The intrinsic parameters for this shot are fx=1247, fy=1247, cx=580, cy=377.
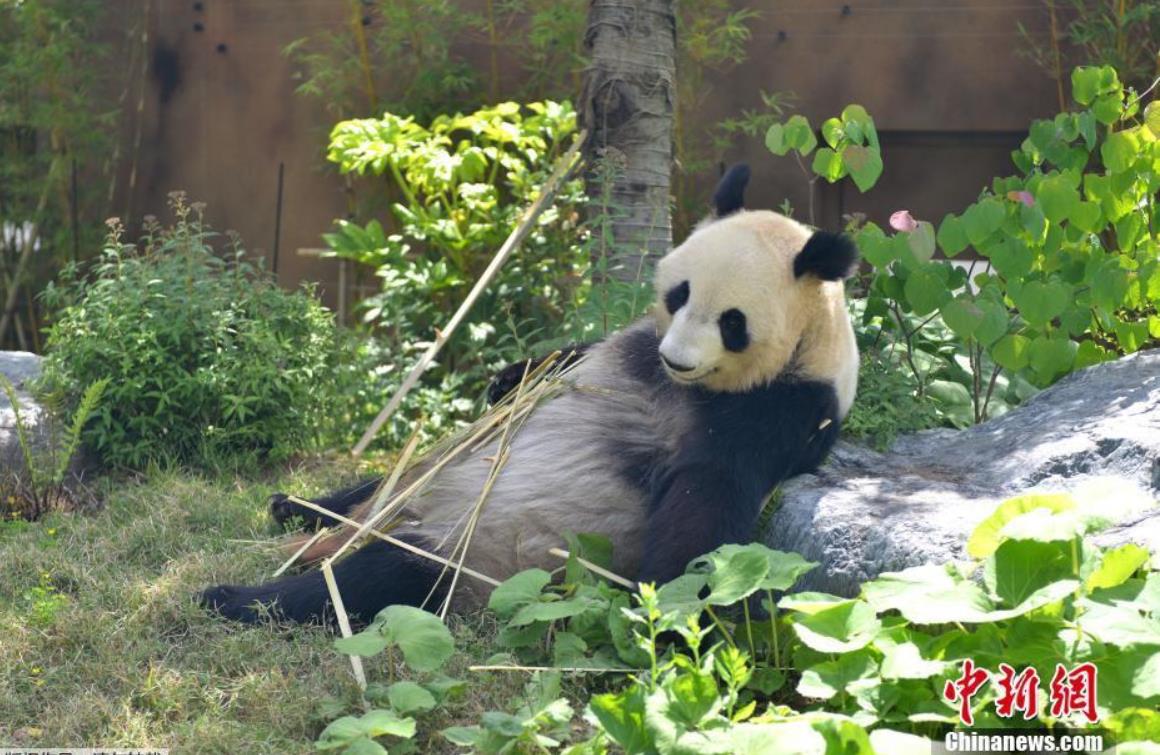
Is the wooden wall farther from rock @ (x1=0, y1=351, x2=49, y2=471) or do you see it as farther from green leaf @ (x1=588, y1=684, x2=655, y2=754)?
green leaf @ (x1=588, y1=684, x2=655, y2=754)

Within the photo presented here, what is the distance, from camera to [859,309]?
469 cm

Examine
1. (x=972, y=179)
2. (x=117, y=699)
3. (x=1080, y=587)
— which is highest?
(x=972, y=179)

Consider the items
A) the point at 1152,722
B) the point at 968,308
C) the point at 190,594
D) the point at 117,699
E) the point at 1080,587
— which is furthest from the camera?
the point at 968,308

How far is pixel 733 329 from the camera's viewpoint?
3211 millimetres

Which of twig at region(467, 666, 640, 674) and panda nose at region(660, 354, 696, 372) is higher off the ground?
panda nose at region(660, 354, 696, 372)

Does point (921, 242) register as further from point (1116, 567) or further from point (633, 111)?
point (1116, 567)

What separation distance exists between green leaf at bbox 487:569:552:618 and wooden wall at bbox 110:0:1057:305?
15.3 feet

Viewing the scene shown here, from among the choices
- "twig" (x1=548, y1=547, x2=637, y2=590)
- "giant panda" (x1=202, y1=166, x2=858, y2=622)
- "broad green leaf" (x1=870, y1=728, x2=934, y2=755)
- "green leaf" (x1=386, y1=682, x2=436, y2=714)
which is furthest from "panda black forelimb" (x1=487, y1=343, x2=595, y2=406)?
"broad green leaf" (x1=870, y1=728, x2=934, y2=755)

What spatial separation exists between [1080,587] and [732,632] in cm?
80

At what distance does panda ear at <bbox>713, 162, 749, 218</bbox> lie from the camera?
363 cm

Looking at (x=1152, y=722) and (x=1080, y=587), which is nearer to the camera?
(x=1152, y=722)

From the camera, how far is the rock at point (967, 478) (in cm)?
304

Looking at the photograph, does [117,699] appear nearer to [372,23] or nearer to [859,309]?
[859,309]

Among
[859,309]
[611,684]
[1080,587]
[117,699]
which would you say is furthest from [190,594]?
[859,309]
